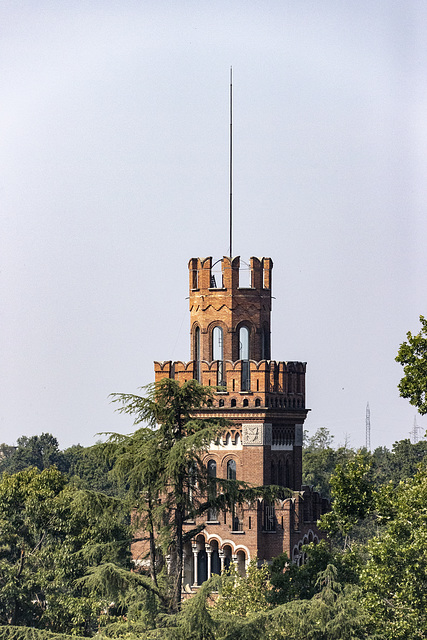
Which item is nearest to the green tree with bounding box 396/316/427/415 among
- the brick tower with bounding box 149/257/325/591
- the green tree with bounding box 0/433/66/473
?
the brick tower with bounding box 149/257/325/591

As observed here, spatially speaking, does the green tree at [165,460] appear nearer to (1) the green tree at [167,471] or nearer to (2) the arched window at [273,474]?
(1) the green tree at [167,471]

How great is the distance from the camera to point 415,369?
3362 cm

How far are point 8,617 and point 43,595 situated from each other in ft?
7.07

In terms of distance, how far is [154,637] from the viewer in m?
27.5

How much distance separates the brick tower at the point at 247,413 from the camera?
44594 mm

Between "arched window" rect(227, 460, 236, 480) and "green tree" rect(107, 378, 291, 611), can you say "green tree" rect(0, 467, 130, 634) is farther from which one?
"green tree" rect(107, 378, 291, 611)

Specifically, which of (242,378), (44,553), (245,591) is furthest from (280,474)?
(44,553)

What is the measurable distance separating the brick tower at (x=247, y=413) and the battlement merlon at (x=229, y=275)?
1.6 inches

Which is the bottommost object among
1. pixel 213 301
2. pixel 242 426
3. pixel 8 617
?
pixel 8 617

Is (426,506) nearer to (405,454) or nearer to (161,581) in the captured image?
(161,581)

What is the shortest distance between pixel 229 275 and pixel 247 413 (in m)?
5.82

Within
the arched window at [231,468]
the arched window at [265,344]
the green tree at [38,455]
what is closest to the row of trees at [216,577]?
the arched window at [231,468]

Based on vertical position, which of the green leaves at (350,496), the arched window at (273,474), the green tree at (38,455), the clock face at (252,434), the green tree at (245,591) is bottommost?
the green tree at (245,591)

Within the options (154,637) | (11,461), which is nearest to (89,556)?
(154,637)
